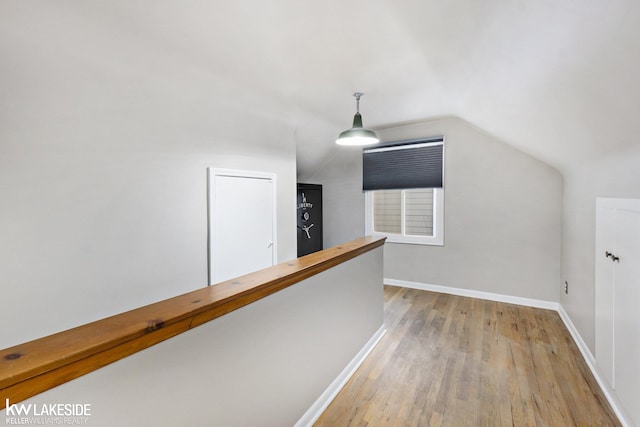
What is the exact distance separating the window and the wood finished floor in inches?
55.1

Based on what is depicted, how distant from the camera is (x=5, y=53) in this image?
1.36m

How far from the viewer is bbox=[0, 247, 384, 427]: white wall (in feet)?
2.70

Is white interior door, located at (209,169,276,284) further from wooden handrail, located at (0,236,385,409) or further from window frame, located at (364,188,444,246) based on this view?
window frame, located at (364,188,444,246)

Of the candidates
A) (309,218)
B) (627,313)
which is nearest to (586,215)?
(627,313)

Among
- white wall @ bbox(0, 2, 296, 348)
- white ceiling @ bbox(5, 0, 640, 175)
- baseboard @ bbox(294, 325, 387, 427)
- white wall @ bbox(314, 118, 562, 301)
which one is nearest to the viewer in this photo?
white ceiling @ bbox(5, 0, 640, 175)

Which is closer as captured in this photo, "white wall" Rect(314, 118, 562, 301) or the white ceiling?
the white ceiling

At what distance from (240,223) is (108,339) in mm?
2016

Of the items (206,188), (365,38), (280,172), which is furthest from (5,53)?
(280,172)

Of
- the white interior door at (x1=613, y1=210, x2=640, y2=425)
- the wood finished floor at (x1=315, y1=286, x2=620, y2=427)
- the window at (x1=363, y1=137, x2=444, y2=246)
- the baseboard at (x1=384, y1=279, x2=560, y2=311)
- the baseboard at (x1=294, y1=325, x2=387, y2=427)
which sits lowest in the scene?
the wood finished floor at (x1=315, y1=286, x2=620, y2=427)

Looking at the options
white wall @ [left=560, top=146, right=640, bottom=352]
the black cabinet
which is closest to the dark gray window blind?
the black cabinet

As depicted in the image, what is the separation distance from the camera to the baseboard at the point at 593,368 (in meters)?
1.73

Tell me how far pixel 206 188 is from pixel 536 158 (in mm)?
3753

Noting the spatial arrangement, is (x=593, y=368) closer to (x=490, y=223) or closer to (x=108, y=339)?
(x=490, y=223)

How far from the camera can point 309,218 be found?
4.74 m
